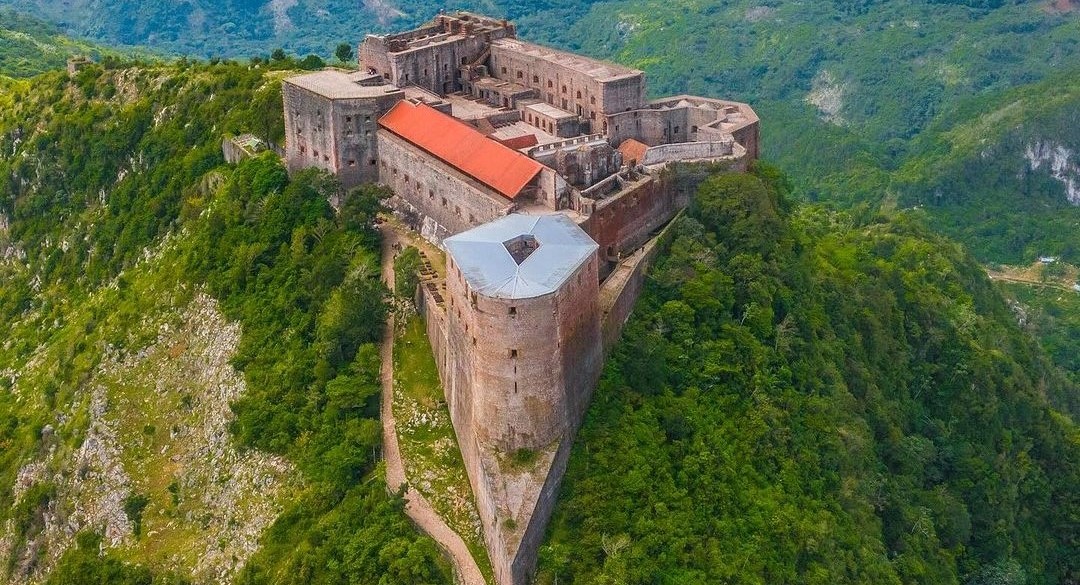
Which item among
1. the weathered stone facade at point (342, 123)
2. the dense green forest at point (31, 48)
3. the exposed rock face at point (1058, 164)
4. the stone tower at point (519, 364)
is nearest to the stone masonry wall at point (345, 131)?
the weathered stone facade at point (342, 123)

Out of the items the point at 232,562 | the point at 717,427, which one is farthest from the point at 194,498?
the point at 717,427

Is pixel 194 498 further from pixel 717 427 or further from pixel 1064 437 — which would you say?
pixel 1064 437

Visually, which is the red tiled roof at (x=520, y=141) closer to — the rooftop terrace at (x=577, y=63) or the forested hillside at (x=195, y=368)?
the rooftop terrace at (x=577, y=63)

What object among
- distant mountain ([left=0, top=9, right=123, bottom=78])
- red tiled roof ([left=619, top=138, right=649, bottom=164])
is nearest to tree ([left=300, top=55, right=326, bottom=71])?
red tiled roof ([left=619, top=138, right=649, bottom=164])

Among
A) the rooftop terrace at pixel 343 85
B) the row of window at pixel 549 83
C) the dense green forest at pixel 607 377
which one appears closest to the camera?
the dense green forest at pixel 607 377

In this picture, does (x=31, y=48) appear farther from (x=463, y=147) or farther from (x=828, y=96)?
(x=828, y=96)

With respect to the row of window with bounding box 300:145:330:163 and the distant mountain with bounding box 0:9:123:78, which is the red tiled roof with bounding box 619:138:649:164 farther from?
the distant mountain with bounding box 0:9:123:78
